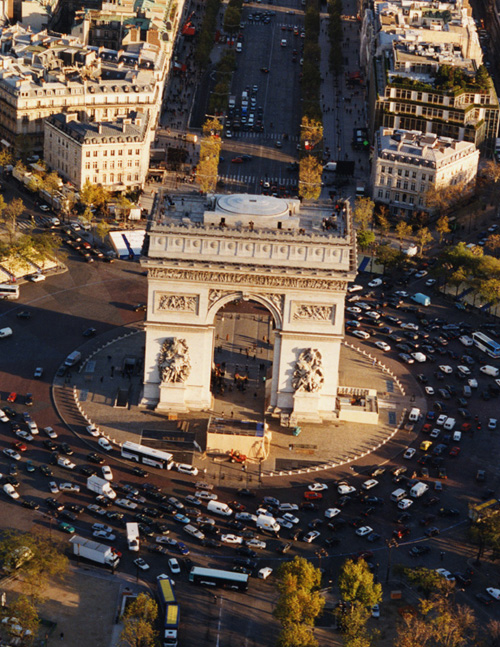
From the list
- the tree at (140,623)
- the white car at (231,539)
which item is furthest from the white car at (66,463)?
the tree at (140,623)

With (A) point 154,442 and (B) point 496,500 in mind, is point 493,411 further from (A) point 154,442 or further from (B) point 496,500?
(A) point 154,442

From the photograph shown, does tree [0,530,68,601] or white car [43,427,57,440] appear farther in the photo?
white car [43,427,57,440]

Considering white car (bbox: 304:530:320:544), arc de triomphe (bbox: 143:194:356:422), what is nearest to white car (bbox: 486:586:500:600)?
white car (bbox: 304:530:320:544)

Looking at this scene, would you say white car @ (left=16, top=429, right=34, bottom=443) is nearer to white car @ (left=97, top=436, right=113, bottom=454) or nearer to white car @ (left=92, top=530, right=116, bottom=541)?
white car @ (left=97, top=436, right=113, bottom=454)

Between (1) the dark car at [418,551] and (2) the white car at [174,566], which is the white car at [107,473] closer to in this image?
(2) the white car at [174,566]

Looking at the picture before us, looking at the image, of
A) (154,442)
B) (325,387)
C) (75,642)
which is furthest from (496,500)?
(75,642)

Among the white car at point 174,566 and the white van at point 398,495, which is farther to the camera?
the white van at point 398,495

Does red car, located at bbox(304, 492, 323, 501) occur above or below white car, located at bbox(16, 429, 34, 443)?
below
